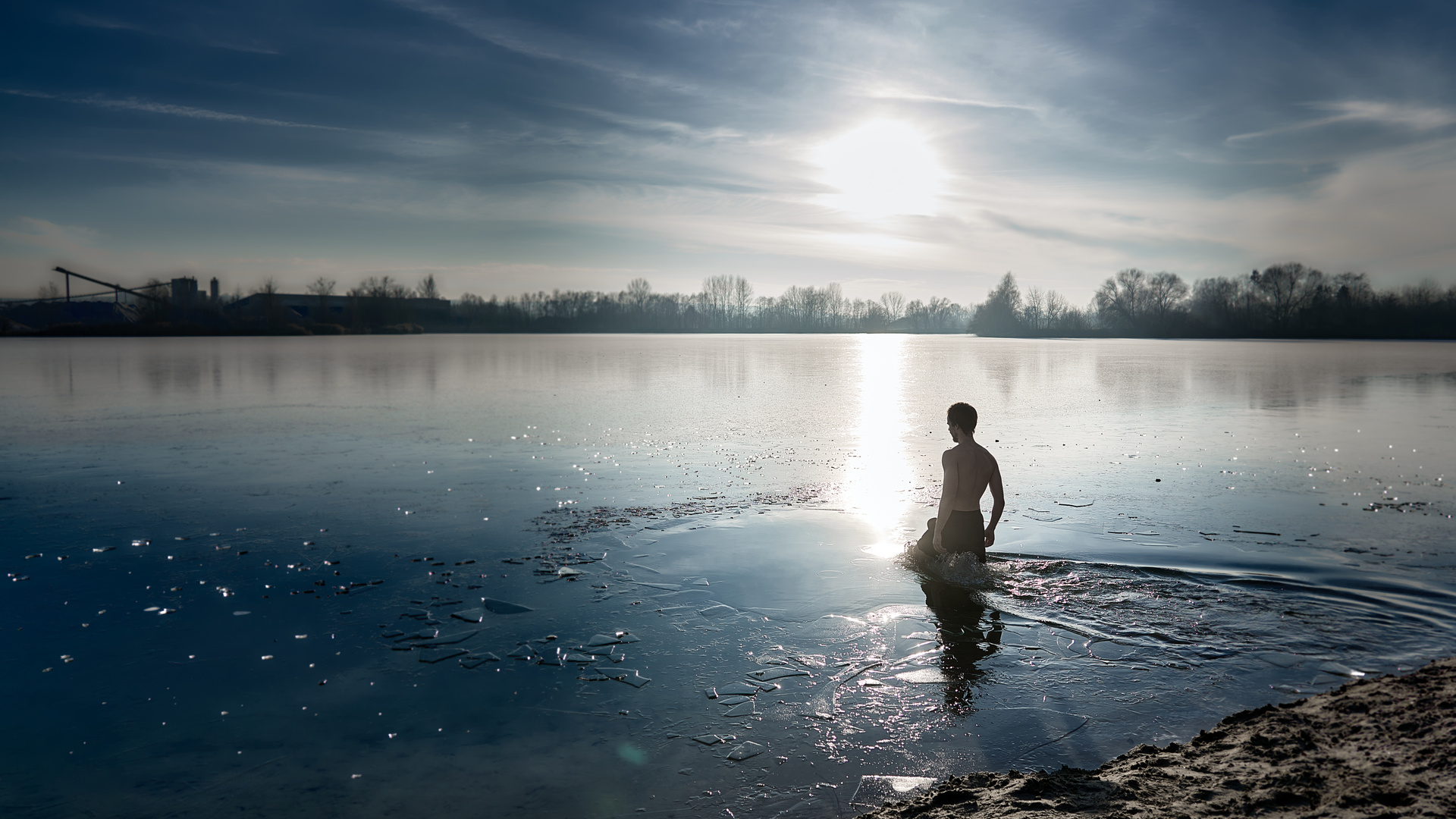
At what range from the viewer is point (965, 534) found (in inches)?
268

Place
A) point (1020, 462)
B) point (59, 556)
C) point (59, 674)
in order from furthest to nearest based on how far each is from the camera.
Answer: point (1020, 462)
point (59, 556)
point (59, 674)

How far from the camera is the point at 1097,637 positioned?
5.48 meters

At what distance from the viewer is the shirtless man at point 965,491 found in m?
6.76

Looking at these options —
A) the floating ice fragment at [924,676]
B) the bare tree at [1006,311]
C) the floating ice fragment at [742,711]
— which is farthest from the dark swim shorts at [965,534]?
the bare tree at [1006,311]

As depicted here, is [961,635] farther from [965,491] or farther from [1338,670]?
[1338,670]

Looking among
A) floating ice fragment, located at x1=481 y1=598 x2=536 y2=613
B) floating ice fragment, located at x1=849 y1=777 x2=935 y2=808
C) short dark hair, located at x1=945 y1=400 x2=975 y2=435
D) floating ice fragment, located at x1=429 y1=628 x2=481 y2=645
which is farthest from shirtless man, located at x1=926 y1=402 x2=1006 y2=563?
floating ice fragment, located at x1=429 y1=628 x2=481 y2=645

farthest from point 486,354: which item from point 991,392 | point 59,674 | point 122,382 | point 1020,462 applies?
point 59,674

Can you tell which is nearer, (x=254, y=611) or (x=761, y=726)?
(x=761, y=726)

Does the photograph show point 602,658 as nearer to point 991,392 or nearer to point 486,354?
point 991,392

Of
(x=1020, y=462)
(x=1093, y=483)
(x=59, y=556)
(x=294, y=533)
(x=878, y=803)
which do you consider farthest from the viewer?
(x=1020, y=462)

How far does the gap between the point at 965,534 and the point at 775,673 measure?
2.60 m

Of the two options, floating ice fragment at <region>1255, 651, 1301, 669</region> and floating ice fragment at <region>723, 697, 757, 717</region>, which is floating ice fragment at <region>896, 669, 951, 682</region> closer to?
floating ice fragment at <region>723, 697, 757, 717</region>

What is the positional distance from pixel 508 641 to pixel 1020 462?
9.00 meters

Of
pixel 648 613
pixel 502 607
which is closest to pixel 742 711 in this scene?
pixel 648 613
